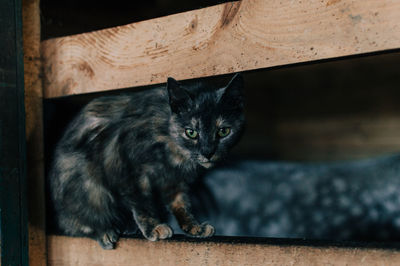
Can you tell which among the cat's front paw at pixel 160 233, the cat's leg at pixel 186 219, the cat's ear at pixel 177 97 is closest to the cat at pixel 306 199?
the cat's leg at pixel 186 219

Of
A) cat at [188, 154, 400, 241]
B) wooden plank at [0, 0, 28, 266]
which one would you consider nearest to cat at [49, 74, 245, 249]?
wooden plank at [0, 0, 28, 266]

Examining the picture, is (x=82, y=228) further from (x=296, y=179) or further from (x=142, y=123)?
(x=296, y=179)

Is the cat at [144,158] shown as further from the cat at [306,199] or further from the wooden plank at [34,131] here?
the cat at [306,199]

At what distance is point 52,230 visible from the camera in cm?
148

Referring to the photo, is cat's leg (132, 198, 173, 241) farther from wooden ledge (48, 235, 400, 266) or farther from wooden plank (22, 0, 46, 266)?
wooden plank (22, 0, 46, 266)

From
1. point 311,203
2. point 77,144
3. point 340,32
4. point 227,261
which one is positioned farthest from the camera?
point 311,203

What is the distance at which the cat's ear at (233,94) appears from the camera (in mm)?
1206

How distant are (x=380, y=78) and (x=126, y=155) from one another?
6.87 ft

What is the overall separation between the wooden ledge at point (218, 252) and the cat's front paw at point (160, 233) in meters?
0.03

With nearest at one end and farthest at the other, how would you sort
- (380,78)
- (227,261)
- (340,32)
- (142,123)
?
(340,32) < (227,261) < (142,123) < (380,78)

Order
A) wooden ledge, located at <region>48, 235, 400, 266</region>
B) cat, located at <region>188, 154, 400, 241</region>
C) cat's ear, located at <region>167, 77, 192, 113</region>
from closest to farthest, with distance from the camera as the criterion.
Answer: wooden ledge, located at <region>48, 235, 400, 266</region>, cat's ear, located at <region>167, 77, 192, 113</region>, cat, located at <region>188, 154, 400, 241</region>

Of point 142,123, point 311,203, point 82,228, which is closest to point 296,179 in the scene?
point 311,203

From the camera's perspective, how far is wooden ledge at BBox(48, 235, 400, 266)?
A: 921 mm

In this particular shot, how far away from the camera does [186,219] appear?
4.35 feet
